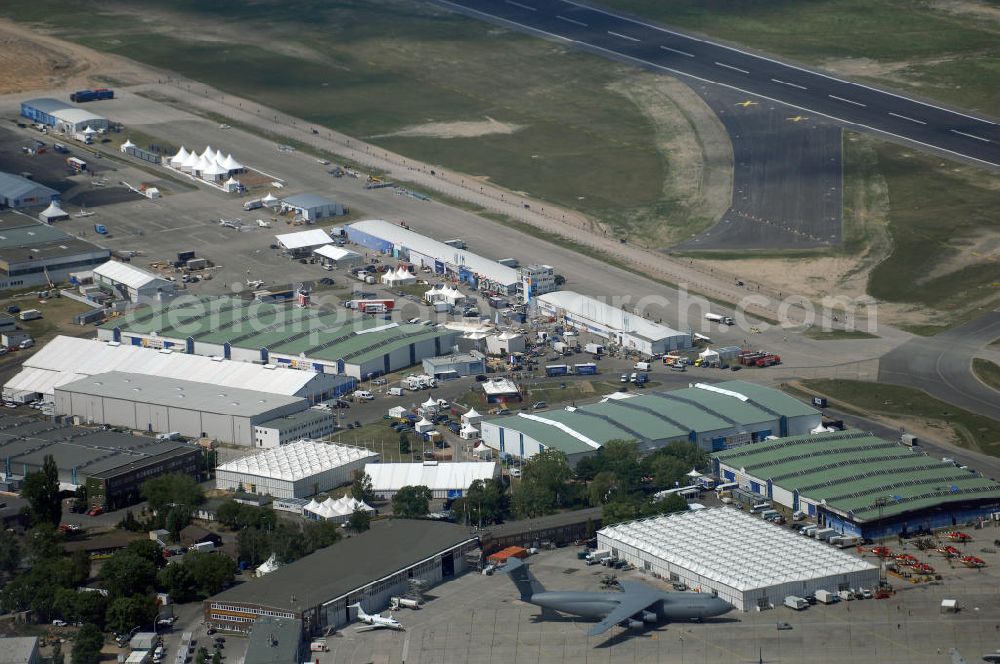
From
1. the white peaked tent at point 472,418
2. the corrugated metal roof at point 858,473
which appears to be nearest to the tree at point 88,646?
the white peaked tent at point 472,418

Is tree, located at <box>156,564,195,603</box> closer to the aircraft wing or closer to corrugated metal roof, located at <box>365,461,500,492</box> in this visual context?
corrugated metal roof, located at <box>365,461,500,492</box>

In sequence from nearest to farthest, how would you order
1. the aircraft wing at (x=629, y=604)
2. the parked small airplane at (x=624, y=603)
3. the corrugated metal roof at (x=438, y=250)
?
the aircraft wing at (x=629, y=604)
the parked small airplane at (x=624, y=603)
the corrugated metal roof at (x=438, y=250)

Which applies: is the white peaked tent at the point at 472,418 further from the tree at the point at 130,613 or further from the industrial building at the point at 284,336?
the tree at the point at 130,613

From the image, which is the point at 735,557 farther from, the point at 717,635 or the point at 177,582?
the point at 177,582

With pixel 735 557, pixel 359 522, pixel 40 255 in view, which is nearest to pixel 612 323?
pixel 359 522

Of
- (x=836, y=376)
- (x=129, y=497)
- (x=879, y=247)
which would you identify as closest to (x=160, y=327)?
(x=129, y=497)

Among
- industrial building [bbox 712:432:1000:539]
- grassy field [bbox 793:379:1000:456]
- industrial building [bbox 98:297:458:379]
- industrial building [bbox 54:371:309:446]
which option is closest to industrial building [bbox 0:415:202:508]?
industrial building [bbox 54:371:309:446]

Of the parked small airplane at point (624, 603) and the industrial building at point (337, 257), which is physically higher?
the parked small airplane at point (624, 603)

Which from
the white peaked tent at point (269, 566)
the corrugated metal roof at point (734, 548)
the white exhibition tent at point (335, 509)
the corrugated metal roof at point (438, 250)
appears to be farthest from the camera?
the corrugated metal roof at point (438, 250)
